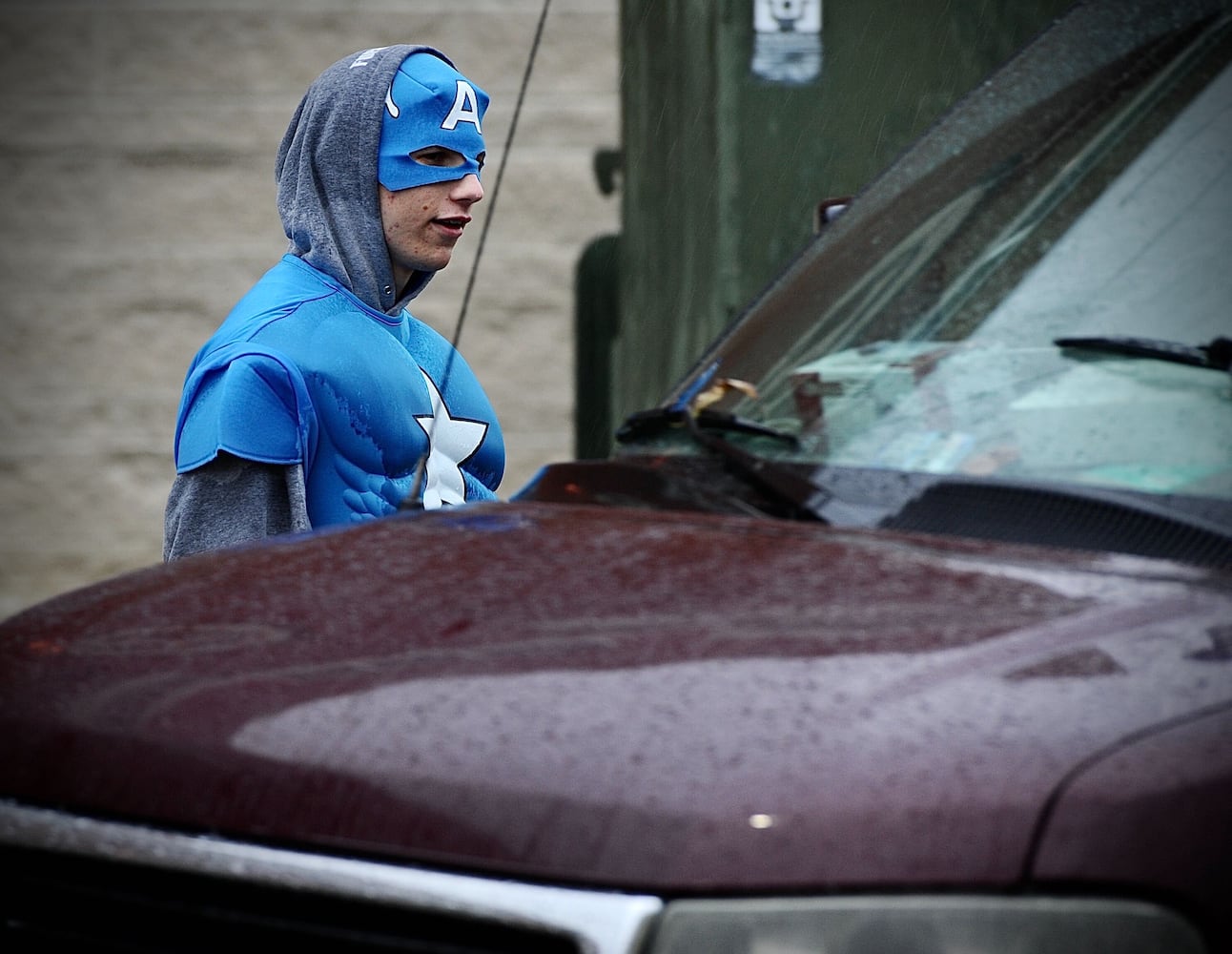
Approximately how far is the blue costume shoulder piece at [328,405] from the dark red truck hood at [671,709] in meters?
1.26

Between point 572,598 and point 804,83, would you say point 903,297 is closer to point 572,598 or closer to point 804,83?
point 572,598

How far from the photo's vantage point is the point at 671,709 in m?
1.33

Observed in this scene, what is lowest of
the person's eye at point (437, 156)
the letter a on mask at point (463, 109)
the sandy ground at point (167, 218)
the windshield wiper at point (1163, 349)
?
the sandy ground at point (167, 218)

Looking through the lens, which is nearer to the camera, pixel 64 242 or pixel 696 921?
pixel 696 921

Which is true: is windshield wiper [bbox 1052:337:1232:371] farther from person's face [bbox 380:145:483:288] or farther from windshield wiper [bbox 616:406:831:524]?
person's face [bbox 380:145:483:288]

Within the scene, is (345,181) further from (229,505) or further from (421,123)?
(229,505)

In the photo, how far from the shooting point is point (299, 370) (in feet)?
9.97


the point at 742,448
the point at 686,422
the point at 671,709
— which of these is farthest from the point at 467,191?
the point at 671,709

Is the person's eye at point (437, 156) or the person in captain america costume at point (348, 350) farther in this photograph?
the person's eye at point (437, 156)

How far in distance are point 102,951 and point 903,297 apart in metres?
1.17

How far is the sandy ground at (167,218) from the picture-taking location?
7.20 metres

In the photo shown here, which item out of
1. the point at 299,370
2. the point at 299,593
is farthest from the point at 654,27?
the point at 299,593

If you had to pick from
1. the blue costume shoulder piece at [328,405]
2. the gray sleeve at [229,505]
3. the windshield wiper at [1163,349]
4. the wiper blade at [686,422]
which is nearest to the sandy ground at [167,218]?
the blue costume shoulder piece at [328,405]

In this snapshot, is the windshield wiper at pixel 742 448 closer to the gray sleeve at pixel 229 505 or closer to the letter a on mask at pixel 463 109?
the gray sleeve at pixel 229 505
